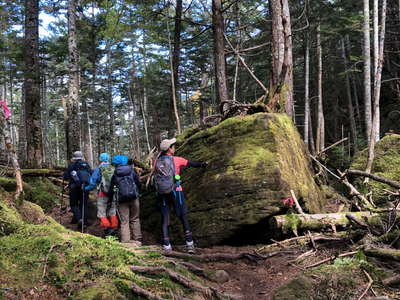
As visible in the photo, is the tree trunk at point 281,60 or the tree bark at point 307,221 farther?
the tree trunk at point 281,60

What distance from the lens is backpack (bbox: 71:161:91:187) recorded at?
8578 millimetres

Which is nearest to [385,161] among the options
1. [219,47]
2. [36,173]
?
[219,47]

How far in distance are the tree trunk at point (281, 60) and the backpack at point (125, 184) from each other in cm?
465

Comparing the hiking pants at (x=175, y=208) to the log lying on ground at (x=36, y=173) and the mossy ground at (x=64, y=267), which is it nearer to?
the mossy ground at (x=64, y=267)

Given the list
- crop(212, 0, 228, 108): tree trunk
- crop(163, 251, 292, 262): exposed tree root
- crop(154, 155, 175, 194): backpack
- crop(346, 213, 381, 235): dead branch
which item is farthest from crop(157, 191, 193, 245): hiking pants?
crop(212, 0, 228, 108): tree trunk

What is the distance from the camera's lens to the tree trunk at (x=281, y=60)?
895cm

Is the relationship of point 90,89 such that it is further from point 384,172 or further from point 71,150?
point 384,172

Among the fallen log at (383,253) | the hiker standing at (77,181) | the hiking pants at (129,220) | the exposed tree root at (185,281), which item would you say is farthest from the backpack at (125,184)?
the fallen log at (383,253)

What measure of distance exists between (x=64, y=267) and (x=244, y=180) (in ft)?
13.2

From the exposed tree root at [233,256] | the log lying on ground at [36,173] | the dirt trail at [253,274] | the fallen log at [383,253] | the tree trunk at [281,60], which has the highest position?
the tree trunk at [281,60]

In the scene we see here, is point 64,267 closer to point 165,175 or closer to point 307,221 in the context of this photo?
point 165,175

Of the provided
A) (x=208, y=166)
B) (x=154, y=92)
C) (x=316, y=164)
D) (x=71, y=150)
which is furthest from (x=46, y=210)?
(x=154, y=92)

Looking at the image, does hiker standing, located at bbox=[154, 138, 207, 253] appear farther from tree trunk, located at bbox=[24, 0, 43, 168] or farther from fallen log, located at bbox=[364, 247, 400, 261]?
tree trunk, located at bbox=[24, 0, 43, 168]

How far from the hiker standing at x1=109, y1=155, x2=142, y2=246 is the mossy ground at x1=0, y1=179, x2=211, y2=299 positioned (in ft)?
8.75
